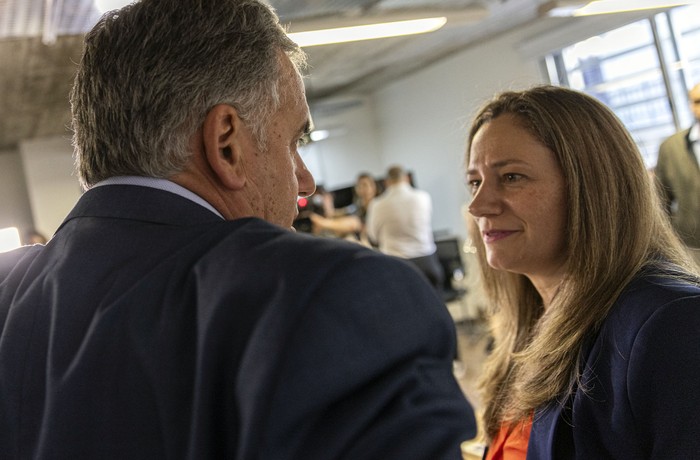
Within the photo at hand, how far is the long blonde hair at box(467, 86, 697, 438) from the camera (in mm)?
1357

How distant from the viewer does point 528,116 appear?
1524 millimetres

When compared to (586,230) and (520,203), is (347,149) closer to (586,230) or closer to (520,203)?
(520,203)

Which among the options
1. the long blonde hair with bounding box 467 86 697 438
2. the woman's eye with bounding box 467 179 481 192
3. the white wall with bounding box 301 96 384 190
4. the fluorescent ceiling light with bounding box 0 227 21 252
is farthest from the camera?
the white wall with bounding box 301 96 384 190

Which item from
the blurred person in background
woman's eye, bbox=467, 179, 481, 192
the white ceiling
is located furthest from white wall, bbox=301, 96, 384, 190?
woman's eye, bbox=467, 179, 481, 192

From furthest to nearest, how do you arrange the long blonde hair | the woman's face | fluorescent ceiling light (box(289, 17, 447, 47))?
fluorescent ceiling light (box(289, 17, 447, 47)) → the woman's face → the long blonde hair

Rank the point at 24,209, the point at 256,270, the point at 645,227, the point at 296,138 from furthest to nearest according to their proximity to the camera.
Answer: the point at 24,209, the point at 645,227, the point at 296,138, the point at 256,270

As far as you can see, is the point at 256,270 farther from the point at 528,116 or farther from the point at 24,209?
the point at 24,209

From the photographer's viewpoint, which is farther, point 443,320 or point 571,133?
point 571,133

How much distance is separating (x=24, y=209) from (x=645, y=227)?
10.0m

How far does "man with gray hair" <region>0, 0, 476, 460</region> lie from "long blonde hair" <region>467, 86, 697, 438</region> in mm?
788

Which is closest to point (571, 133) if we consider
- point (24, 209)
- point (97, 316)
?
point (97, 316)

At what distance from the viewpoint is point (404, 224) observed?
22.1ft

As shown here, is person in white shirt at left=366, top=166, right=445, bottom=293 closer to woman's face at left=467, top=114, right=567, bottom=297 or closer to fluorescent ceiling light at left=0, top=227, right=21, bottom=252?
fluorescent ceiling light at left=0, top=227, right=21, bottom=252

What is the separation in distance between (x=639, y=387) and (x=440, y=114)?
8748mm
